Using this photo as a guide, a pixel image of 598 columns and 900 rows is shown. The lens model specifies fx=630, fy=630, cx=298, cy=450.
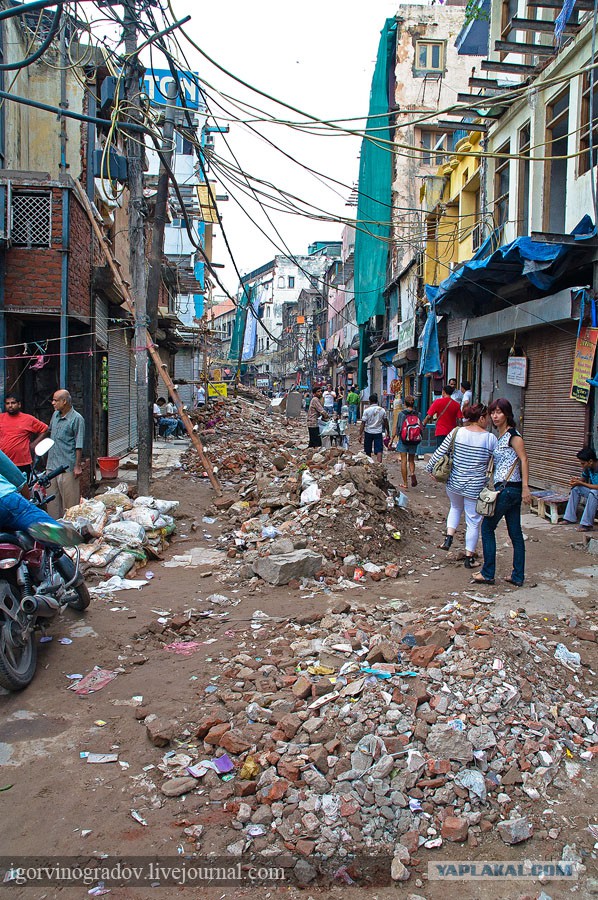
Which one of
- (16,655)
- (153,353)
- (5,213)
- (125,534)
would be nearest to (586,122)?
(153,353)

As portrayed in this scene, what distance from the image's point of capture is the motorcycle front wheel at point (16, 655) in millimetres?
3875

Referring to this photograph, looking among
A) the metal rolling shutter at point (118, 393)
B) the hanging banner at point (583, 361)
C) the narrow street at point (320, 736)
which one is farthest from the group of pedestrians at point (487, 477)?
the metal rolling shutter at point (118, 393)

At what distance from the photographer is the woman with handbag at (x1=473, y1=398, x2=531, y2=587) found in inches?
225

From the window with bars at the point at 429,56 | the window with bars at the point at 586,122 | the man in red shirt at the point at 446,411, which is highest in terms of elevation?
the window with bars at the point at 429,56

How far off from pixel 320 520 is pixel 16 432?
3.69m

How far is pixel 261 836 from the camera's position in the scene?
→ 2.82 metres

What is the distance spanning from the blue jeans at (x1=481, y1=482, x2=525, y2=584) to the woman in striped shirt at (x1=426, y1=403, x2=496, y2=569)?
0.39m

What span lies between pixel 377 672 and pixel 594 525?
18.5 ft

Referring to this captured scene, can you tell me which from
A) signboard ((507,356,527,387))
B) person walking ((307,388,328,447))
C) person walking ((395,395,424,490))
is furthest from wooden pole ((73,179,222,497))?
signboard ((507,356,527,387))

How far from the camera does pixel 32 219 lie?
9.38 meters

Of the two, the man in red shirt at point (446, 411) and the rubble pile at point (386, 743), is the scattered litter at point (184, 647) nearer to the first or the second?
the rubble pile at point (386, 743)

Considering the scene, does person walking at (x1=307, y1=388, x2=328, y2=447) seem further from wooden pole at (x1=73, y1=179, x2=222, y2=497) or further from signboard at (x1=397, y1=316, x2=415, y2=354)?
signboard at (x1=397, y1=316, x2=415, y2=354)

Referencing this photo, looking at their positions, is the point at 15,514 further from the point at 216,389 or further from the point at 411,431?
the point at 216,389

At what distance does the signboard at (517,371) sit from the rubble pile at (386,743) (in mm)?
7868
